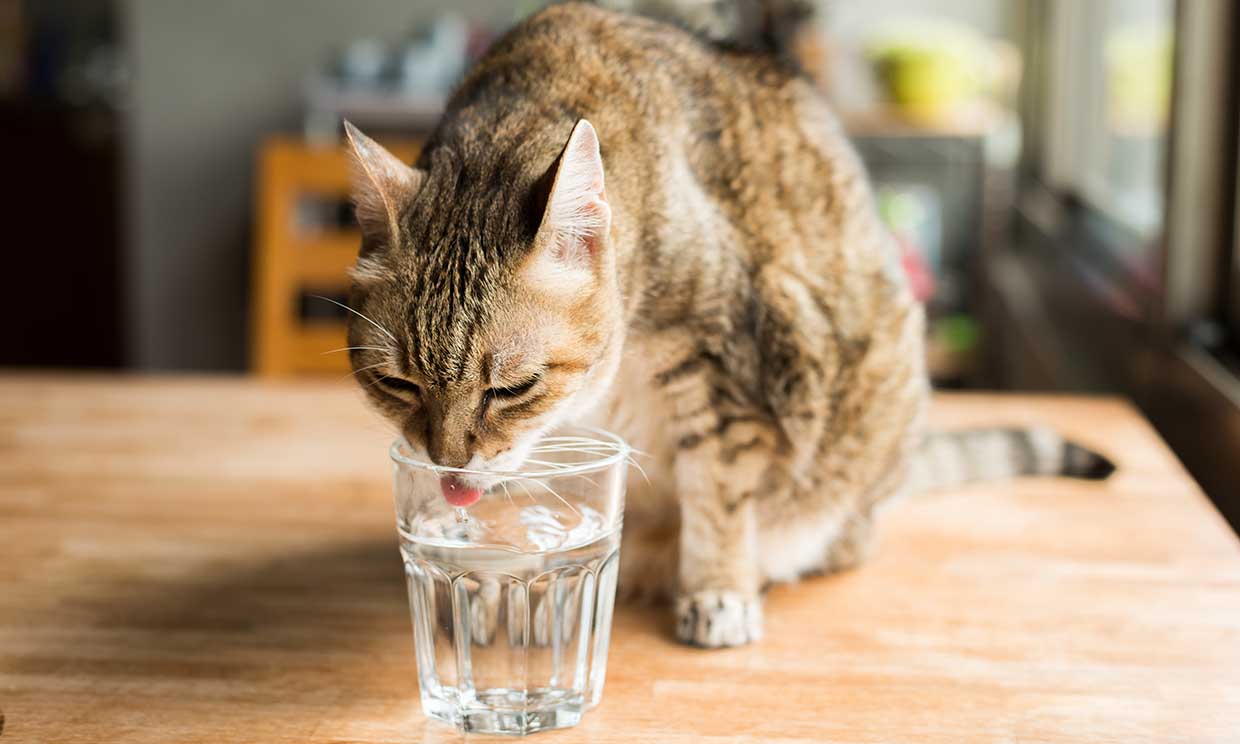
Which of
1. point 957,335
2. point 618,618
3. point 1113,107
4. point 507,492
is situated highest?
point 1113,107

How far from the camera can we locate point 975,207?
328 cm

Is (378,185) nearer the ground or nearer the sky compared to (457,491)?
nearer the sky

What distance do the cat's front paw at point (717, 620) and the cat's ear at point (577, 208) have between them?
27cm

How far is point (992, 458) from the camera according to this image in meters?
1.23

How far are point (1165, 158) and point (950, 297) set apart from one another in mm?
1742

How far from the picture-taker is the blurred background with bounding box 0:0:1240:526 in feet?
5.07

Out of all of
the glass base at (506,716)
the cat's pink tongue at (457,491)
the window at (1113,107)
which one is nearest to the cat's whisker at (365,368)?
the cat's pink tongue at (457,491)

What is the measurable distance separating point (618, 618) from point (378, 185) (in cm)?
39

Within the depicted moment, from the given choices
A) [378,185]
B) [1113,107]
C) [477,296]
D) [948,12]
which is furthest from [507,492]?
[948,12]

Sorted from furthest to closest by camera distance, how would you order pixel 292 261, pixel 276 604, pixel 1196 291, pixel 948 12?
pixel 948 12
pixel 292 261
pixel 1196 291
pixel 276 604

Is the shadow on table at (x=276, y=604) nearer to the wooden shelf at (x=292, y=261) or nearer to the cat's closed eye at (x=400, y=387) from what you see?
the cat's closed eye at (x=400, y=387)

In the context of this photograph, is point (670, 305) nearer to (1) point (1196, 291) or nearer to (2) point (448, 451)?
(2) point (448, 451)

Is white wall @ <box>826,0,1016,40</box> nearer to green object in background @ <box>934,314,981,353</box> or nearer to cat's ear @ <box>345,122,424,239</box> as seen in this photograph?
green object in background @ <box>934,314,981,353</box>

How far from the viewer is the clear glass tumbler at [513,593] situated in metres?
0.76
